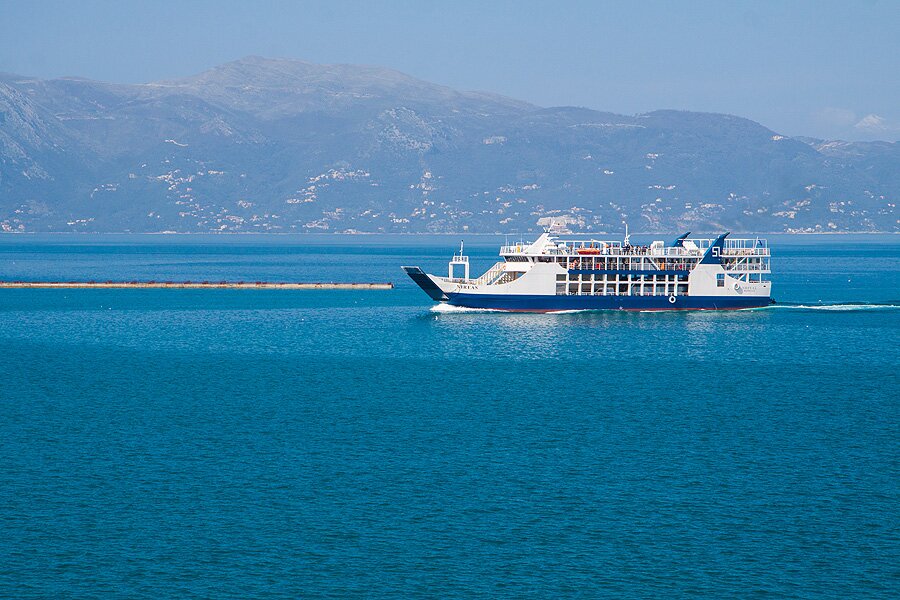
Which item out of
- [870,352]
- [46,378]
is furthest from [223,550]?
[870,352]

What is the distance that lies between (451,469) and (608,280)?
7564 centimetres

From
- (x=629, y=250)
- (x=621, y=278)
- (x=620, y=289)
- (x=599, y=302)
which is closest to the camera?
(x=599, y=302)

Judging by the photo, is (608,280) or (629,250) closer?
(608,280)

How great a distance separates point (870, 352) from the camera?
323 feet

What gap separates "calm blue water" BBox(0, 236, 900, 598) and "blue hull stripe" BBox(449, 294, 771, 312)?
20823mm

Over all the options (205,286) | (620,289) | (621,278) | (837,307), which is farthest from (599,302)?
(205,286)

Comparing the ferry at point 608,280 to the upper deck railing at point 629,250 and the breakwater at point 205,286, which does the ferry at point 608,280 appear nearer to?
the upper deck railing at point 629,250

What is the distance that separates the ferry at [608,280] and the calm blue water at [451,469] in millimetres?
20967

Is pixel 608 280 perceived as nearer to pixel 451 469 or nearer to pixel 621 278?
pixel 621 278

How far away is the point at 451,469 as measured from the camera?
54.5 metres

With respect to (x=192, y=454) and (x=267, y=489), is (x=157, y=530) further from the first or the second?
(x=192, y=454)

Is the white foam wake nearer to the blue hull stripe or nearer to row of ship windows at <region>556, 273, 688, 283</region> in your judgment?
the blue hull stripe

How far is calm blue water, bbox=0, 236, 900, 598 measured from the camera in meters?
41.1

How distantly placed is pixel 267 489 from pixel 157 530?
21.6 ft
